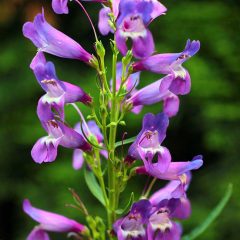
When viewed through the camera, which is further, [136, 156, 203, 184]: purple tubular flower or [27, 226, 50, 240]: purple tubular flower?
[27, 226, 50, 240]: purple tubular flower

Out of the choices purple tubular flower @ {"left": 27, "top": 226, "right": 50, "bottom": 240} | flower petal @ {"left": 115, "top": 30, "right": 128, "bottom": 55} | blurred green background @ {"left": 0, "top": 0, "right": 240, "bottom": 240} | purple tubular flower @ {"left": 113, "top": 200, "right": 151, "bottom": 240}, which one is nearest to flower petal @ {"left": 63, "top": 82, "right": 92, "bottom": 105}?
flower petal @ {"left": 115, "top": 30, "right": 128, "bottom": 55}

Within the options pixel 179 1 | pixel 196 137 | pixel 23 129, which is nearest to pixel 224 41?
pixel 179 1

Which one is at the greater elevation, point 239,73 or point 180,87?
point 180,87

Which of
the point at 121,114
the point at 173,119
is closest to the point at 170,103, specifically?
the point at 121,114

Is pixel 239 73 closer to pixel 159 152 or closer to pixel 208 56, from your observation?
pixel 208 56

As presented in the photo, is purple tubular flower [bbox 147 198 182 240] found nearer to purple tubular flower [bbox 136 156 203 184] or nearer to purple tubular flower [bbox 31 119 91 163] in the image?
purple tubular flower [bbox 136 156 203 184]

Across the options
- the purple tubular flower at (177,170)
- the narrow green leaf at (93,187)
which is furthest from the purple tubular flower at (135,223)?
the narrow green leaf at (93,187)

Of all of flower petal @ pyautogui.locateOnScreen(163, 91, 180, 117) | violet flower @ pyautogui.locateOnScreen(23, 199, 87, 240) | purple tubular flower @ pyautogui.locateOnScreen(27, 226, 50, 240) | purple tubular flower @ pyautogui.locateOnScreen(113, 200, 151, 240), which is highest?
flower petal @ pyautogui.locateOnScreen(163, 91, 180, 117)
